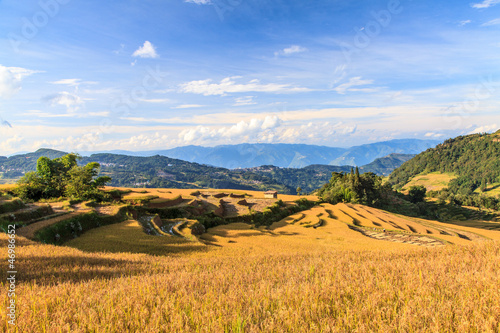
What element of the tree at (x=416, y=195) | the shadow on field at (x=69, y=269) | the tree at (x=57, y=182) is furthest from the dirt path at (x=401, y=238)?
the tree at (x=416, y=195)

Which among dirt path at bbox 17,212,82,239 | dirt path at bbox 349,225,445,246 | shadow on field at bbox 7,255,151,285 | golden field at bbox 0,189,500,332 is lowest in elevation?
dirt path at bbox 349,225,445,246

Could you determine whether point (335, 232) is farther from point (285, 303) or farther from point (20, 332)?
point (20, 332)

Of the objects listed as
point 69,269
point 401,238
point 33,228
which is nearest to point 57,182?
point 33,228

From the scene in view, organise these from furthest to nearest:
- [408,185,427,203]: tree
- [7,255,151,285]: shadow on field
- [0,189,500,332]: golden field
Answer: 1. [408,185,427,203]: tree
2. [7,255,151,285]: shadow on field
3. [0,189,500,332]: golden field

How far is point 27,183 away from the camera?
35.8m

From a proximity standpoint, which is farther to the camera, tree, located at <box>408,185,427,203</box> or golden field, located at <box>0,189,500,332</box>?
tree, located at <box>408,185,427,203</box>

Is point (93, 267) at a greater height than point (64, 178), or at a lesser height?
lesser

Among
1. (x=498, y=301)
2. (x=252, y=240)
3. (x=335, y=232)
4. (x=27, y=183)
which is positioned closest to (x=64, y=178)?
(x=27, y=183)

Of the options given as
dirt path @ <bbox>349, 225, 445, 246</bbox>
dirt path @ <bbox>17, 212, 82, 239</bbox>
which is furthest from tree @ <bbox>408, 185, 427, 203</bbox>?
dirt path @ <bbox>17, 212, 82, 239</bbox>

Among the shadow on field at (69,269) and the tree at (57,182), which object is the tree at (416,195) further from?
the shadow on field at (69,269)

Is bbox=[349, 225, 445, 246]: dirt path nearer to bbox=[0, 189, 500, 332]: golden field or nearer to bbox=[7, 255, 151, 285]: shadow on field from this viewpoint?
bbox=[0, 189, 500, 332]: golden field

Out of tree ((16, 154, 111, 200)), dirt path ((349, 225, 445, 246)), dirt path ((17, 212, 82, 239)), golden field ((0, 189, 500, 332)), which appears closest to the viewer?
golden field ((0, 189, 500, 332))

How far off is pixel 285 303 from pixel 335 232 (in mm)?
32337

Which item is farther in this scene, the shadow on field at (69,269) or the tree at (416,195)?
the tree at (416,195)
